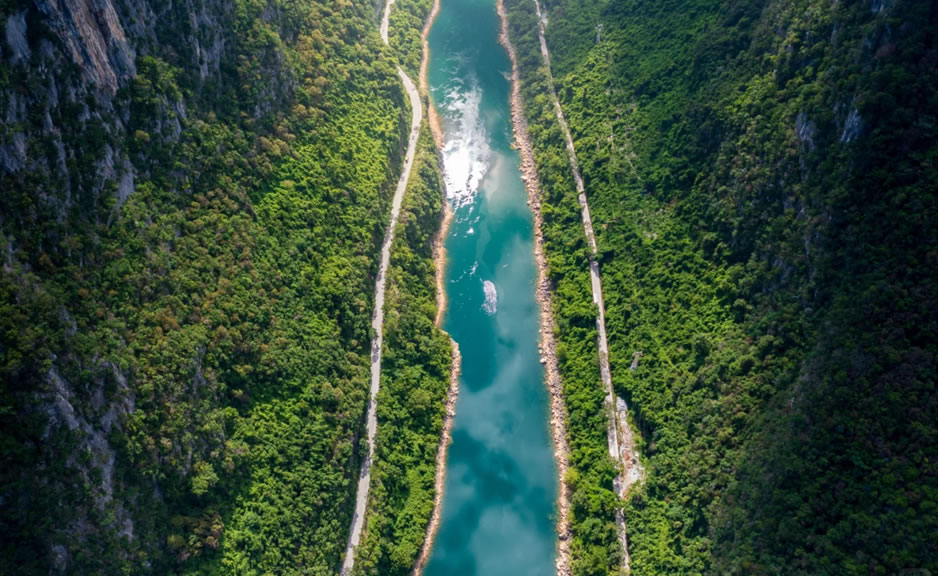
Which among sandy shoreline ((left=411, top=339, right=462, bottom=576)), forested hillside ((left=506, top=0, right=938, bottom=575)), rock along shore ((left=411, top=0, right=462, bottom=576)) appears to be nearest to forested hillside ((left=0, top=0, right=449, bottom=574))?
sandy shoreline ((left=411, top=339, right=462, bottom=576))

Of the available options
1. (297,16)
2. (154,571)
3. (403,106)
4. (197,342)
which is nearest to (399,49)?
(403,106)

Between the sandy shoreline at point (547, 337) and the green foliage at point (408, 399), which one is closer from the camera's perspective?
the green foliage at point (408, 399)

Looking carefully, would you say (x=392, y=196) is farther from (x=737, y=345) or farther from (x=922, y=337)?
(x=922, y=337)

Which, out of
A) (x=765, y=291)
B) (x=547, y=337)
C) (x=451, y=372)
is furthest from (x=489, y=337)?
(x=765, y=291)

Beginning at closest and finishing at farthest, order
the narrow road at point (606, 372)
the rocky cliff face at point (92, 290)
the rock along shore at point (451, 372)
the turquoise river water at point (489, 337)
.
Result: the rocky cliff face at point (92, 290), the narrow road at point (606, 372), the rock along shore at point (451, 372), the turquoise river water at point (489, 337)

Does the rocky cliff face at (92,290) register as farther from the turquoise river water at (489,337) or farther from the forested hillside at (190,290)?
the turquoise river water at (489,337)

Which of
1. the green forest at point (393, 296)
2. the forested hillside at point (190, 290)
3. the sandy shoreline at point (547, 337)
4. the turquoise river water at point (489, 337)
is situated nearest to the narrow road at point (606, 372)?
the green forest at point (393, 296)

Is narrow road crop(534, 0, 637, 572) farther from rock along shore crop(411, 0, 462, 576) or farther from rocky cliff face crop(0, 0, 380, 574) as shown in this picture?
rocky cliff face crop(0, 0, 380, 574)
